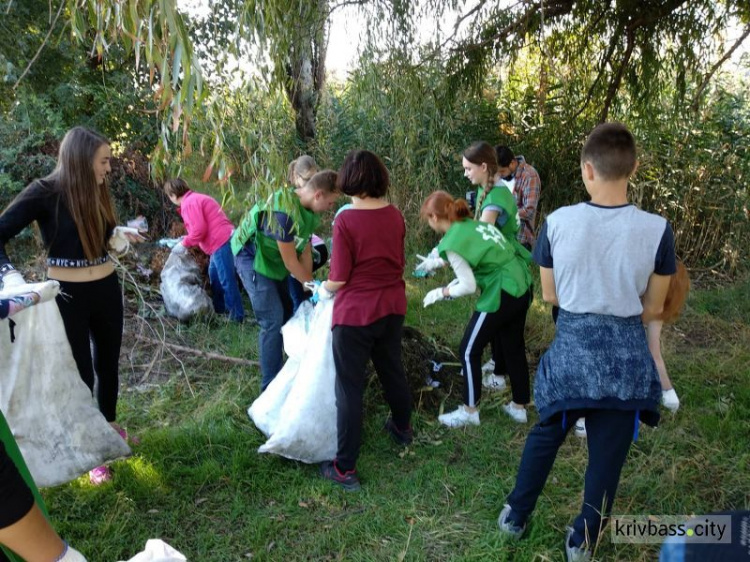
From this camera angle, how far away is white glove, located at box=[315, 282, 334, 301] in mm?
2872

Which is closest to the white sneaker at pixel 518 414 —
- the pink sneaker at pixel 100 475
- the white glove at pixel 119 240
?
the pink sneaker at pixel 100 475

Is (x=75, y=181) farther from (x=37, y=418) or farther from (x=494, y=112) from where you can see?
(x=494, y=112)

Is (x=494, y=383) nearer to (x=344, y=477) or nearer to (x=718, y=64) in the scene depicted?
(x=344, y=477)

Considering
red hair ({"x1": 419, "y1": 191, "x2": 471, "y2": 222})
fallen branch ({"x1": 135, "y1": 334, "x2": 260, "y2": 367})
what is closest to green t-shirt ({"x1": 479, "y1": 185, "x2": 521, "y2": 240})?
red hair ({"x1": 419, "y1": 191, "x2": 471, "y2": 222})

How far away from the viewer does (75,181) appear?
101 inches

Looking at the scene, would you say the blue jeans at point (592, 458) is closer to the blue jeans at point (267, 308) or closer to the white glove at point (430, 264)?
the white glove at point (430, 264)

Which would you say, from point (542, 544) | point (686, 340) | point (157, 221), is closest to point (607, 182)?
point (542, 544)

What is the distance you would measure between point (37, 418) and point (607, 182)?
253 cm

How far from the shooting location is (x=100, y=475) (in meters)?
2.82

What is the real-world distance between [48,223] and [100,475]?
1.26 m

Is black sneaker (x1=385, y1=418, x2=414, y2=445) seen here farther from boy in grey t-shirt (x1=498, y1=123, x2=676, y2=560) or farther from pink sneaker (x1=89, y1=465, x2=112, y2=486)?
pink sneaker (x1=89, y1=465, x2=112, y2=486)

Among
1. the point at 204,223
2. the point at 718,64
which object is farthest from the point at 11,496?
the point at 718,64

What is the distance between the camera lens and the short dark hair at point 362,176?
262 centimetres

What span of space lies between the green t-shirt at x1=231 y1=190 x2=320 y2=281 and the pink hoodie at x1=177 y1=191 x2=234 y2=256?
1872 mm
